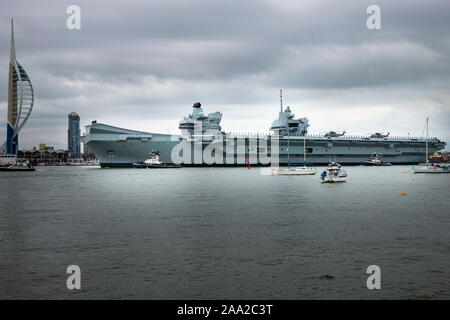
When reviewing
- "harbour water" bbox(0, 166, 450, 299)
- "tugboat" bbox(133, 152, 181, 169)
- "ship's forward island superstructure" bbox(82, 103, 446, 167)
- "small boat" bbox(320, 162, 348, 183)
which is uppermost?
"ship's forward island superstructure" bbox(82, 103, 446, 167)

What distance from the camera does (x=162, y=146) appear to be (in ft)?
299

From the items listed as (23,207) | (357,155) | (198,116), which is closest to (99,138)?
(198,116)

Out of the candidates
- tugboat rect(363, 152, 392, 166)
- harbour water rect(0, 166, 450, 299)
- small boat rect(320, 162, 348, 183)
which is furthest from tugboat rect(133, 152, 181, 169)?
harbour water rect(0, 166, 450, 299)

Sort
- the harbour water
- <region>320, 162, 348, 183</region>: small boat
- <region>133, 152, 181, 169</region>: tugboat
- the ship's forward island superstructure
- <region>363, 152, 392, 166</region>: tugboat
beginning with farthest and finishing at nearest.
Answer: <region>363, 152, 392, 166</region>: tugboat, <region>133, 152, 181, 169</region>: tugboat, the ship's forward island superstructure, <region>320, 162, 348, 183</region>: small boat, the harbour water

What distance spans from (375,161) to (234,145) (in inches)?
1575

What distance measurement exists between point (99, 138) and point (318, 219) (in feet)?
221

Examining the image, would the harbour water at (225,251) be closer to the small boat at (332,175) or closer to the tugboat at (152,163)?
the small boat at (332,175)

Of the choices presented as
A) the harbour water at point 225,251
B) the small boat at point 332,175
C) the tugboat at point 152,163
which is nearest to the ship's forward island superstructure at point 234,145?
the tugboat at point 152,163

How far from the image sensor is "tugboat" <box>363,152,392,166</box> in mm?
113131

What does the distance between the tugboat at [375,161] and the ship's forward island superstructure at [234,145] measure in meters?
1.24

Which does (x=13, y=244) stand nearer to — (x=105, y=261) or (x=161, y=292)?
(x=105, y=261)

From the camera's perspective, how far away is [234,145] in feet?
314

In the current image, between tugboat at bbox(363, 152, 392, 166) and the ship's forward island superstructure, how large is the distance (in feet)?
4.08

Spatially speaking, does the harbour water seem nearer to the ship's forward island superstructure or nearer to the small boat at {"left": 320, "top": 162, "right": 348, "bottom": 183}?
the small boat at {"left": 320, "top": 162, "right": 348, "bottom": 183}
